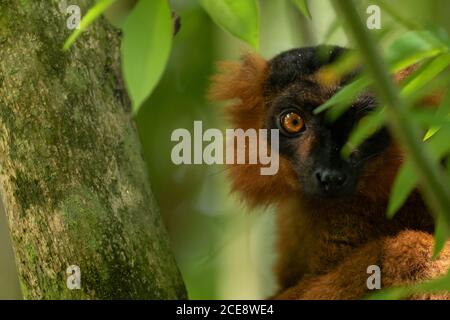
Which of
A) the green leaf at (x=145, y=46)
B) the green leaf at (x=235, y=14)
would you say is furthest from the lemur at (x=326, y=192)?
the green leaf at (x=145, y=46)

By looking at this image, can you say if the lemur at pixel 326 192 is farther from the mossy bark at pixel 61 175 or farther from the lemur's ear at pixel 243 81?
the mossy bark at pixel 61 175

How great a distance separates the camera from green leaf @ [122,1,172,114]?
1.49 m

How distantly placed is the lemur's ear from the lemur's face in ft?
0.82

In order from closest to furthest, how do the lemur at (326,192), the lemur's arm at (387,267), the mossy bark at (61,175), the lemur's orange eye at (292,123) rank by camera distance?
1. the mossy bark at (61,175)
2. the lemur's arm at (387,267)
3. the lemur at (326,192)
4. the lemur's orange eye at (292,123)

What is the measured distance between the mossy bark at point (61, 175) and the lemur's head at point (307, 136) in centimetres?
125

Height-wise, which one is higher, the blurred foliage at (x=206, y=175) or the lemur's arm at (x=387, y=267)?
the blurred foliage at (x=206, y=175)

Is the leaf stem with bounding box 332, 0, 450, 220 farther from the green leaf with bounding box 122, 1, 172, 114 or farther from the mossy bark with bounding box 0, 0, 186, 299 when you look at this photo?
the mossy bark with bounding box 0, 0, 186, 299

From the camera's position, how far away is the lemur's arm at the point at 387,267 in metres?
3.66

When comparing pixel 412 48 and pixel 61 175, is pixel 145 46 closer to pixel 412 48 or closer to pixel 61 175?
pixel 412 48

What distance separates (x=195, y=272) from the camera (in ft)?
17.3

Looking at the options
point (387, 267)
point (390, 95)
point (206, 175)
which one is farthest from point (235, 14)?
point (206, 175)

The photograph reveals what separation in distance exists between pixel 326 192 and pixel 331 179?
123 mm
